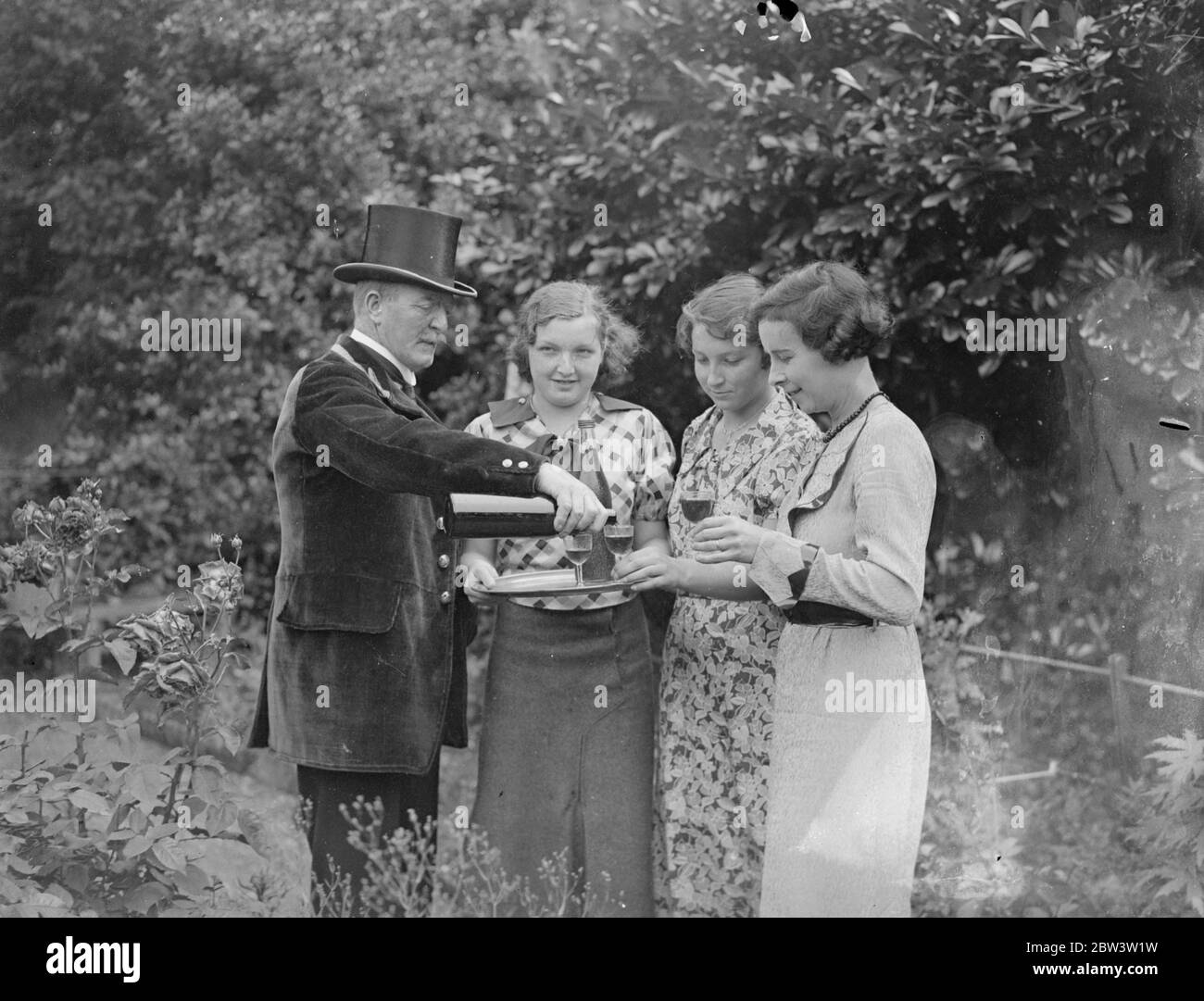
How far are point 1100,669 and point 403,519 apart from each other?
218cm

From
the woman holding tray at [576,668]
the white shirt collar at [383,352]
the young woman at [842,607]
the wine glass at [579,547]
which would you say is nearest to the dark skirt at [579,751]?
the woman holding tray at [576,668]

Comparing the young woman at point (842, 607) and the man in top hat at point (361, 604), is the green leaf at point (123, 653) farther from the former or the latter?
the young woman at point (842, 607)

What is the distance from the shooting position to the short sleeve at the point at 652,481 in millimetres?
4352

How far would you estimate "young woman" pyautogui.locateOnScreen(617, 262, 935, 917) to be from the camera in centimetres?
375

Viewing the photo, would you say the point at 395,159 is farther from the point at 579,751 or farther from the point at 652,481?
the point at 579,751

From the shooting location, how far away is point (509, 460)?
4.02 m

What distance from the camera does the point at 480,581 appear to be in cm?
423

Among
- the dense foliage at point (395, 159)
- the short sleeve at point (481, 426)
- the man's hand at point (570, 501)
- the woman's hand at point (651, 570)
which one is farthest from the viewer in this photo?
the dense foliage at point (395, 159)

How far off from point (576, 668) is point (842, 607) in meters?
0.83

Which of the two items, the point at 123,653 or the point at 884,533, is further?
the point at 123,653

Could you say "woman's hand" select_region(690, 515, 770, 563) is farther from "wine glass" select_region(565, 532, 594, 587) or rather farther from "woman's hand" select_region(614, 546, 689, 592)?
"wine glass" select_region(565, 532, 594, 587)

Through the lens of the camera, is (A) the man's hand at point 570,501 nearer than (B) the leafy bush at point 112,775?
Yes

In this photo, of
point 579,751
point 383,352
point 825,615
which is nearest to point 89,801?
point 579,751

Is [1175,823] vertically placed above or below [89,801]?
below
